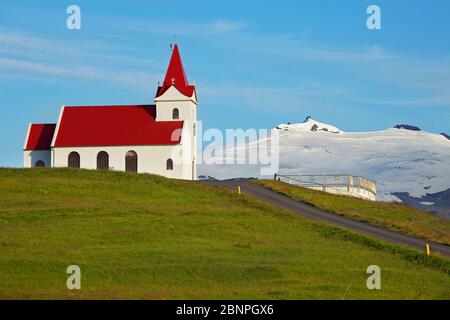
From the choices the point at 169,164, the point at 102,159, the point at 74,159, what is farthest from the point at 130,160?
the point at 74,159

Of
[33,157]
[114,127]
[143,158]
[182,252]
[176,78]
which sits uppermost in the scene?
[176,78]

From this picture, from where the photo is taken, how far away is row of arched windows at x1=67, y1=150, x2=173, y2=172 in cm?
8744

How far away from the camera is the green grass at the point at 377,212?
187ft

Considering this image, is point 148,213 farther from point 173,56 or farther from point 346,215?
point 173,56

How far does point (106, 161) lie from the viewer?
290ft

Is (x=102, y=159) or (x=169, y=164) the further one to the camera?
(x=102, y=159)

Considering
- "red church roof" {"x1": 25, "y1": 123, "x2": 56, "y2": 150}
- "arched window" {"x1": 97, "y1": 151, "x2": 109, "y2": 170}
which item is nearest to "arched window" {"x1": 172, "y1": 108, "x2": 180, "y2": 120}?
"arched window" {"x1": 97, "y1": 151, "x2": 109, "y2": 170}

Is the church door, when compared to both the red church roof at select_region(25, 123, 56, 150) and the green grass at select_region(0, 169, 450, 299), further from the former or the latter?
the green grass at select_region(0, 169, 450, 299)

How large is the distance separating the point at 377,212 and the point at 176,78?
3045cm

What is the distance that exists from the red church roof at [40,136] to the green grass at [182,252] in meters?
26.3

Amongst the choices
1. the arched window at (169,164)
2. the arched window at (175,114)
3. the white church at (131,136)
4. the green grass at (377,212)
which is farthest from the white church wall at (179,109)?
the green grass at (377,212)

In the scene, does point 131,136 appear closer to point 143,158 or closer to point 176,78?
point 143,158
